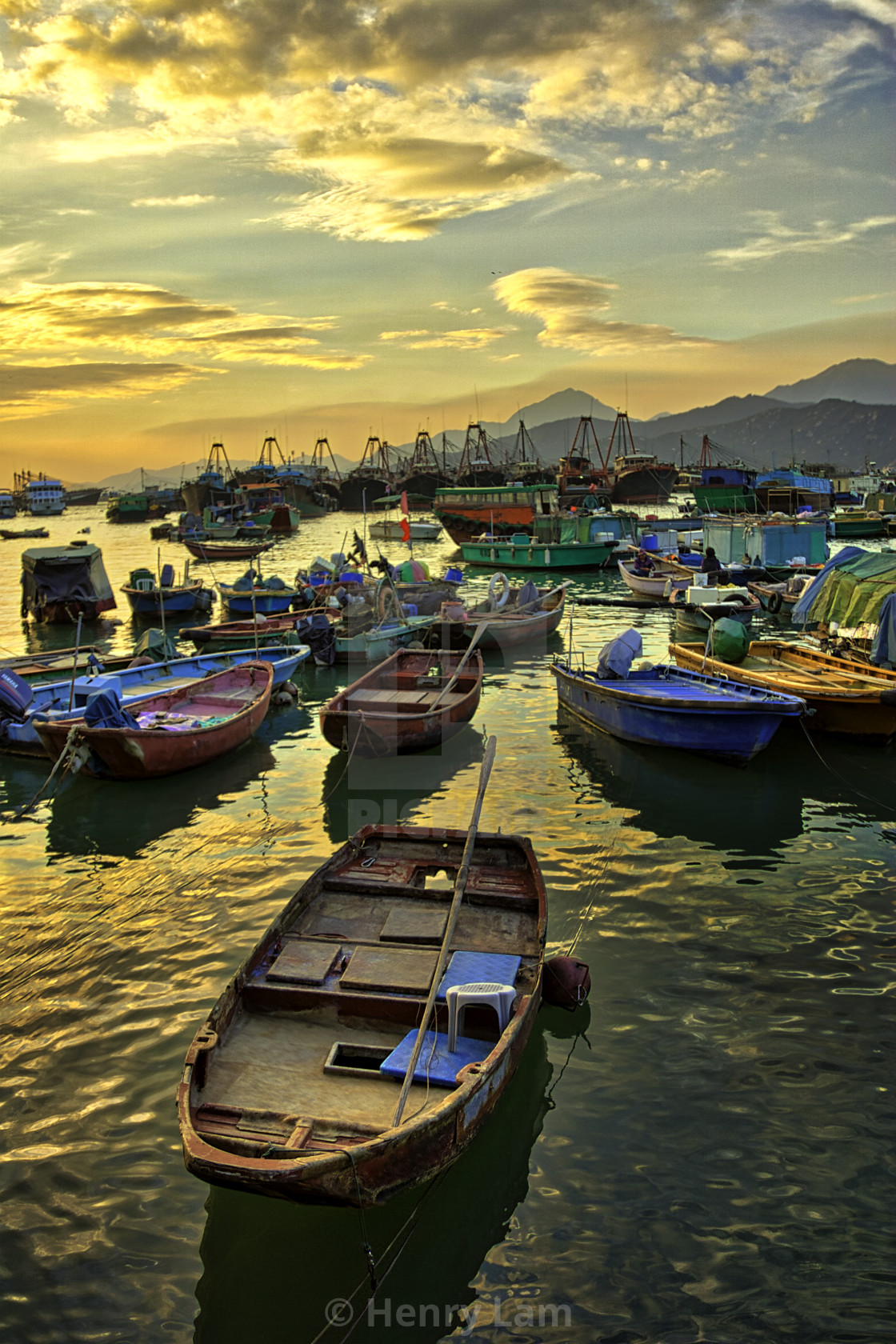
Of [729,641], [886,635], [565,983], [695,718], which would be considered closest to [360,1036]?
[565,983]

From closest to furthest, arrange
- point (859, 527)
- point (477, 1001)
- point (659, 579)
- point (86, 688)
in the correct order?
point (477, 1001) < point (86, 688) < point (659, 579) < point (859, 527)

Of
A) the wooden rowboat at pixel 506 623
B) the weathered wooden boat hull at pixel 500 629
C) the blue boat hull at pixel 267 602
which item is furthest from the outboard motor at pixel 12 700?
the blue boat hull at pixel 267 602

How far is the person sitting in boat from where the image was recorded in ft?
119

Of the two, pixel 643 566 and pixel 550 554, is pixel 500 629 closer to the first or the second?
pixel 643 566

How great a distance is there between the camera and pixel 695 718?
15195 millimetres

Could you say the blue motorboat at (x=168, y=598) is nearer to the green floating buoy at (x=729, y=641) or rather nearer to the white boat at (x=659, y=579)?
the white boat at (x=659, y=579)

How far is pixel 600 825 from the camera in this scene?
1356cm

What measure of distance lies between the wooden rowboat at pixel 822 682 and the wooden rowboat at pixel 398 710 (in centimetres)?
563

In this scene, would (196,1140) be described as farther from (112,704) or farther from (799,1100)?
(112,704)

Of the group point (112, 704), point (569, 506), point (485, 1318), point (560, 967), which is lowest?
point (485, 1318)

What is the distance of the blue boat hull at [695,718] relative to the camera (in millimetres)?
14703

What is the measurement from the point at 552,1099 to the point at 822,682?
12.7 metres

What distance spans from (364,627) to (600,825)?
13825 mm

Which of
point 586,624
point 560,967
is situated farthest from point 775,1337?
point 586,624
